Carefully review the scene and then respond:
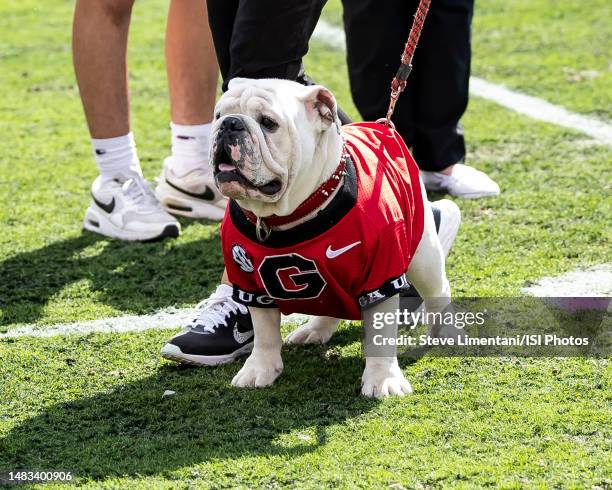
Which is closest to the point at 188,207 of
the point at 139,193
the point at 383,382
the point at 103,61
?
the point at 139,193

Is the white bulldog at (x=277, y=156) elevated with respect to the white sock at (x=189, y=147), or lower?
elevated

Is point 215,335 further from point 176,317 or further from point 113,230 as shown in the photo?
point 113,230

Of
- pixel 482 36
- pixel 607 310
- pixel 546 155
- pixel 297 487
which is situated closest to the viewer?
pixel 297 487

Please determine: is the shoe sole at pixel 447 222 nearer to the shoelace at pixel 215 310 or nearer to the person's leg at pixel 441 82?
the shoelace at pixel 215 310

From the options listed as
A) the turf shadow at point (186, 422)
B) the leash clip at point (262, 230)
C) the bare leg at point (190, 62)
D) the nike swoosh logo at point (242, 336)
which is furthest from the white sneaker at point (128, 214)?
the leash clip at point (262, 230)

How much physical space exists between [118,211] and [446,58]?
1548mm

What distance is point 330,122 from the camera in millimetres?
2848

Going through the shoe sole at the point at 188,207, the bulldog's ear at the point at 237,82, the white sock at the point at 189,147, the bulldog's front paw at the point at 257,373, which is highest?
the bulldog's ear at the point at 237,82

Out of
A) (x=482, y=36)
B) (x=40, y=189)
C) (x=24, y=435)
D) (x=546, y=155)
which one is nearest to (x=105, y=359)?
(x=24, y=435)

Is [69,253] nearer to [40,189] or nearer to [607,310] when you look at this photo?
[40,189]

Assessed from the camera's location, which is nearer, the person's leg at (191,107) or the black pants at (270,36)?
the black pants at (270,36)

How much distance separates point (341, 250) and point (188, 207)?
1958 mm

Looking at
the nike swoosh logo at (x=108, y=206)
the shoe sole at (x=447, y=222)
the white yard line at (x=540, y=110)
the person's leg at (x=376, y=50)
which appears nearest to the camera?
the shoe sole at (x=447, y=222)

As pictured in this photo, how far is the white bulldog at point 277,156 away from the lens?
107 inches
